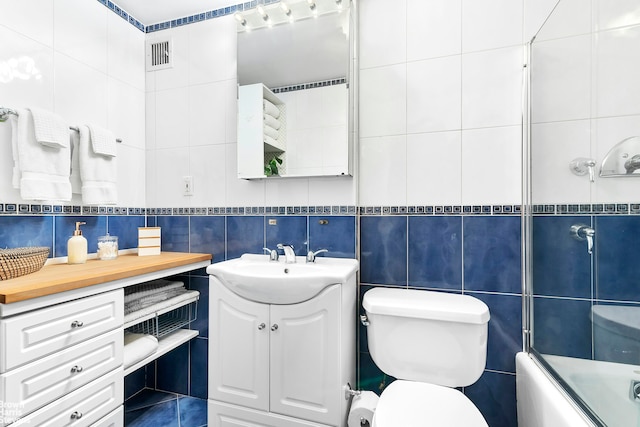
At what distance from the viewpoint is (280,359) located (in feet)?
4.51

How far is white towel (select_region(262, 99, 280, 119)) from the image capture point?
1.71 meters

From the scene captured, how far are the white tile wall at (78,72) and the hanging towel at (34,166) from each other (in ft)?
0.34

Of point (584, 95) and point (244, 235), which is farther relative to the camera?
point (244, 235)

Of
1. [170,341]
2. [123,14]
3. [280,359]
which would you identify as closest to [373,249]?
[280,359]

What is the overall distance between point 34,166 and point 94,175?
0.27 meters

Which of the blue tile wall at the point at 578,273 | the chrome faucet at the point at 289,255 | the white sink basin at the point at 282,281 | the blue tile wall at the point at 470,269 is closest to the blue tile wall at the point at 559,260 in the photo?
the blue tile wall at the point at 578,273

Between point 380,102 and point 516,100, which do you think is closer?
point 516,100

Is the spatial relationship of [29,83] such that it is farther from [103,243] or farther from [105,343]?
[105,343]

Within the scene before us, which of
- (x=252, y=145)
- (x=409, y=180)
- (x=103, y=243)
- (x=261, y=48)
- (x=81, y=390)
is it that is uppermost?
(x=261, y=48)

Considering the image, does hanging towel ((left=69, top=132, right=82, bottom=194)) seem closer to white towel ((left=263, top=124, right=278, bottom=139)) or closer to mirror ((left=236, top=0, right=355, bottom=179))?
mirror ((left=236, top=0, right=355, bottom=179))

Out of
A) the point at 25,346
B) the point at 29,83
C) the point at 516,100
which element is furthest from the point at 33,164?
the point at 516,100

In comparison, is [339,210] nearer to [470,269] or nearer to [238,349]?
[470,269]

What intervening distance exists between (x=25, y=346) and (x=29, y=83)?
45.5 inches

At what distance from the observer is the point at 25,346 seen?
38.8 inches
